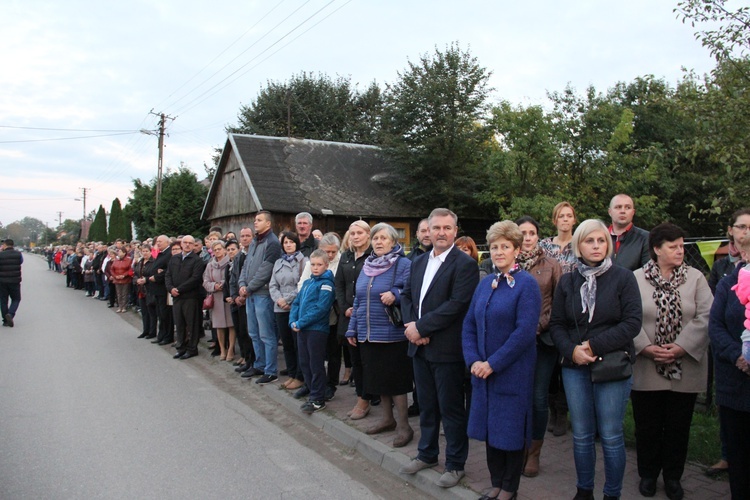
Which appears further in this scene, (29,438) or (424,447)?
(29,438)

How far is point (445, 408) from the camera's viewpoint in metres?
4.45

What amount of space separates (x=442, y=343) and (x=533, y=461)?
1.19 metres

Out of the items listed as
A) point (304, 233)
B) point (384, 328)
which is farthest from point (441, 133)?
point (384, 328)

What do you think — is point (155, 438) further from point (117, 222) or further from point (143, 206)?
point (117, 222)

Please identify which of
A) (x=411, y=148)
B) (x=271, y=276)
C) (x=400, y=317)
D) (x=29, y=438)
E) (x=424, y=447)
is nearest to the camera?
(x=424, y=447)

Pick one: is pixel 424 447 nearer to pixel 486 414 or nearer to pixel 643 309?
pixel 486 414

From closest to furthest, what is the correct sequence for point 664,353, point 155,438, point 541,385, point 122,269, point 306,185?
1. point 664,353
2. point 541,385
3. point 155,438
4. point 122,269
5. point 306,185

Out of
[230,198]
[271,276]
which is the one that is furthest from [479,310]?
[230,198]

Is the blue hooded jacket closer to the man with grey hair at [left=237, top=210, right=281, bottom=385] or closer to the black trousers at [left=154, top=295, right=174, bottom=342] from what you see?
the man with grey hair at [left=237, top=210, right=281, bottom=385]

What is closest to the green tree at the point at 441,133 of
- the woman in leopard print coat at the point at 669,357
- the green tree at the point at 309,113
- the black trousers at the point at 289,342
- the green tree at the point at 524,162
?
the green tree at the point at 524,162

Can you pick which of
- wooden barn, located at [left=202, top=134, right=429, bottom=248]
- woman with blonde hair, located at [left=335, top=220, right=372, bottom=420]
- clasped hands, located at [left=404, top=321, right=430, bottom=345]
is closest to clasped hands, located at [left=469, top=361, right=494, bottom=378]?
clasped hands, located at [left=404, top=321, right=430, bottom=345]

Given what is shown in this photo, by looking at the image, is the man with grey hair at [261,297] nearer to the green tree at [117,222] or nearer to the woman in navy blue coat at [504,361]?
the woman in navy blue coat at [504,361]

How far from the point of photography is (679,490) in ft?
13.0

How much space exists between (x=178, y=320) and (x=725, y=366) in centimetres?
877
